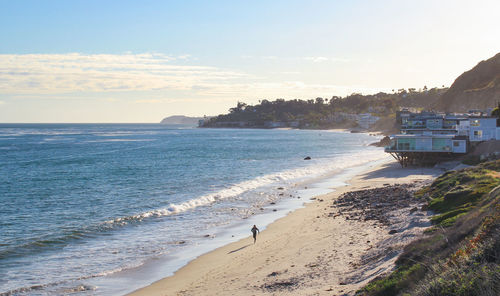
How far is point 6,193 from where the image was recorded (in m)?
38.8

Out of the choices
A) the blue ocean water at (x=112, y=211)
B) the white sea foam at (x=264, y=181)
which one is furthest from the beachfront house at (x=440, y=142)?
the blue ocean water at (x=112, y=211)

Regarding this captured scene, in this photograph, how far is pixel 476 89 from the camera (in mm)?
149000

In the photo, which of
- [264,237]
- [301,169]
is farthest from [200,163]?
[264,237]

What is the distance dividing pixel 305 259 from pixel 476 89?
154868mm

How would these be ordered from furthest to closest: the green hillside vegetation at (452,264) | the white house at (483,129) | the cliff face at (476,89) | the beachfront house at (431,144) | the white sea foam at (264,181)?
1. the cliff face at (476,89)
2. the white house at (483,129)
3. the beachfront house at (431,144)
4. the white sea foam at (264,181)
5. the green hillside vegetation at (452,264)

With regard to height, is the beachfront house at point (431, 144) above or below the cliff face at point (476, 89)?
below

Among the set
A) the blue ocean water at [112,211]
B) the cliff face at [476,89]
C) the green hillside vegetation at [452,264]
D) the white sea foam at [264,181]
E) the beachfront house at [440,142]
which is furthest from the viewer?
the cliff face at [476,89]

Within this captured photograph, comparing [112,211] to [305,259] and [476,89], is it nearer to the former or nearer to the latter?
[305,259]

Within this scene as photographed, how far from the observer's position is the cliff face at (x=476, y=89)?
5418 inches

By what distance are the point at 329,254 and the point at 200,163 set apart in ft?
157

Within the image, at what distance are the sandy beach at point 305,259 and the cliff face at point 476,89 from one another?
12896 centimetres

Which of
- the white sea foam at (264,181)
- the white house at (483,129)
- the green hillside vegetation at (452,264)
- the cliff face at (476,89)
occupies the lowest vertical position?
the white sea foam at (264,181)

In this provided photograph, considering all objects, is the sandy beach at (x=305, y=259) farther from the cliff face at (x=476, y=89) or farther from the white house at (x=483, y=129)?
the cliff face at (x=476, y=89)

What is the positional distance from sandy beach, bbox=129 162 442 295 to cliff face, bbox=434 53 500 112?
129 meters
